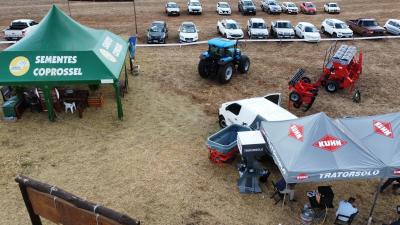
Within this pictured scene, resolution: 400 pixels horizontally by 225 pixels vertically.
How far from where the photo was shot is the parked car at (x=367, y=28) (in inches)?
1111

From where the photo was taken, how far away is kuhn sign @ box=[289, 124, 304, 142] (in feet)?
34.7

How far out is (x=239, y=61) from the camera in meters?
20.4

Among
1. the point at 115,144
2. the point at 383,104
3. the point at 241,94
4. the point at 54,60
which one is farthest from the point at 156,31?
the point at 383,104

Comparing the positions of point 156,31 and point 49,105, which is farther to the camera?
point 156,31

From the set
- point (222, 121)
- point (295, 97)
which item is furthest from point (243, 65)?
point (222, 121)

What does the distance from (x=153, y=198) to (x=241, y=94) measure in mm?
8844

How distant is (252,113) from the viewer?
13719 millimetres

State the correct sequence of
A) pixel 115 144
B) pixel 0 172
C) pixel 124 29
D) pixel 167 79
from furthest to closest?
pixel 124 29 → pixel 167 79 → pixel 115 144 → pixel 0 172

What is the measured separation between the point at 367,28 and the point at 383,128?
804 inches

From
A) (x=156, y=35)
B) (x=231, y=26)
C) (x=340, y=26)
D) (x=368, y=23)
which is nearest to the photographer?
(x=156, y=35)

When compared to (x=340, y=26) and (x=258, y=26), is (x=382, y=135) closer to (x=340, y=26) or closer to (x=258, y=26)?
(x=258, y=26)

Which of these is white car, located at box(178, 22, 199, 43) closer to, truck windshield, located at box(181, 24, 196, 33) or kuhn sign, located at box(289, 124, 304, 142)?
truck windshield, located at box(181, 24, 196, 33)

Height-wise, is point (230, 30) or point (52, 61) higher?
point (52, 61)

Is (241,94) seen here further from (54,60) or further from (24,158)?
(24,158)
